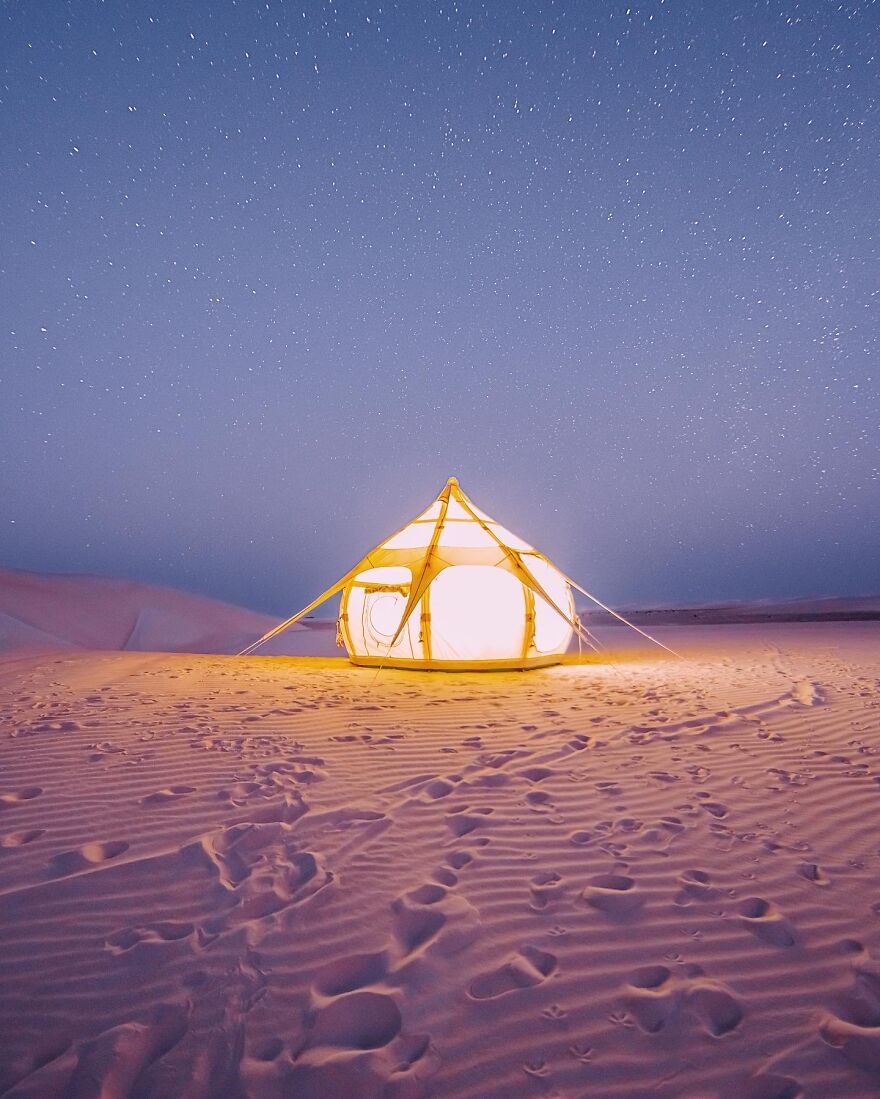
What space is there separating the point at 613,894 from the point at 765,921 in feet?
1.88

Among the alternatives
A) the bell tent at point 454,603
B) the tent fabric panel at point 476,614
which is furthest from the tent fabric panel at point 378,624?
the tent fabric panel at point 476,614

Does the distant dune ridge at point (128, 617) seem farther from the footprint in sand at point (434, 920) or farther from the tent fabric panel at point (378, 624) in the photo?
the footprint in sand at point (434, 920)

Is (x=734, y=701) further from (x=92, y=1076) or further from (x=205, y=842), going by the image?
(x=92, y=1076)

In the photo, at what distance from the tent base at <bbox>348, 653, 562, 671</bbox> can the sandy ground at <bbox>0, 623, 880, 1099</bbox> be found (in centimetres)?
350

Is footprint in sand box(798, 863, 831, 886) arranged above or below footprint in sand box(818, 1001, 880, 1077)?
above

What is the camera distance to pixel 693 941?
7.62 ft

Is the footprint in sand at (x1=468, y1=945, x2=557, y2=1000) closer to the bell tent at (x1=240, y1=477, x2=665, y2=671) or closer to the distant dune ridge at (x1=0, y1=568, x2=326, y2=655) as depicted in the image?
the bell tent at (x1=240, y1=477, x2=665, y2=671)

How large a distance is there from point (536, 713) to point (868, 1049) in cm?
421

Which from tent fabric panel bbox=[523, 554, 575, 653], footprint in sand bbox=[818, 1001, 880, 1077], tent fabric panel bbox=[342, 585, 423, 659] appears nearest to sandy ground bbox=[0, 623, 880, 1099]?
footprint in sand bbox=[818, 1001, 880, 1077]

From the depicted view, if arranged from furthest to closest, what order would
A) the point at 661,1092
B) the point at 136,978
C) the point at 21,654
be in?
the point at 21,654, the point at 136,978, the point at 661,1092

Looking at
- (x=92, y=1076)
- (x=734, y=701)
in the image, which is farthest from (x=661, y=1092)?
(x=734, y=701)

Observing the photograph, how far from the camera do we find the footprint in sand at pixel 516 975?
2068mm

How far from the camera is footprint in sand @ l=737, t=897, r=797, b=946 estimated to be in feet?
7.66

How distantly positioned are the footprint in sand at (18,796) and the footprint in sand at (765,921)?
382cm
